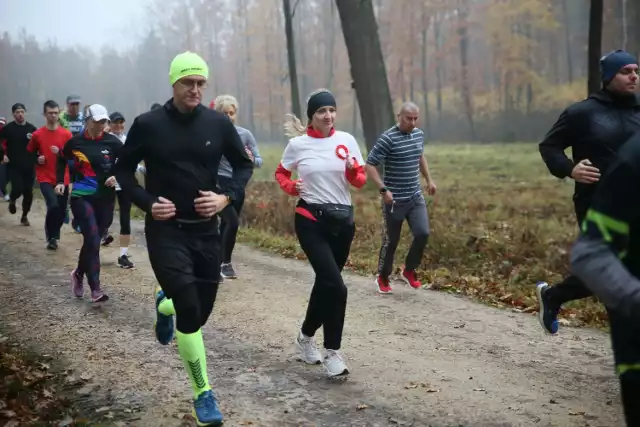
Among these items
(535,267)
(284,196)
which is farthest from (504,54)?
(535,267)

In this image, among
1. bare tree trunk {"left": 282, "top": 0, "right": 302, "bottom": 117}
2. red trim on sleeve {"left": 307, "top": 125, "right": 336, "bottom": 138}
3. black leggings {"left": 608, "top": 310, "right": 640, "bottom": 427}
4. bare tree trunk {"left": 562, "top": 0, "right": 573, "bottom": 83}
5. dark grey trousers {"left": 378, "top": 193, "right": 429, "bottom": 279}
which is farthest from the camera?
bare tree trunk {"left": 562, "top": 0, "right": 573, "bottom": 83}

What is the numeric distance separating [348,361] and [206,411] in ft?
6.06

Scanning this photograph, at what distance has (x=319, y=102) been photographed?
5.96m

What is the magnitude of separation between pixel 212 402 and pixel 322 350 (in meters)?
1.98

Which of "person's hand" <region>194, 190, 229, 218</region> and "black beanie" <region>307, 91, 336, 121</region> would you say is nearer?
"person's hand" <region>194, 190, 229, 218</region>

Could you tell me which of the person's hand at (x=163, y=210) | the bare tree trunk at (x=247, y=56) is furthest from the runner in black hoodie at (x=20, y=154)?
the bare tree trunk at (x=247, y=56)

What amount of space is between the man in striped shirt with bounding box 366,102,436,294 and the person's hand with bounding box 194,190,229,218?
13.2 feet

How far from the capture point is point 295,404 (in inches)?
207

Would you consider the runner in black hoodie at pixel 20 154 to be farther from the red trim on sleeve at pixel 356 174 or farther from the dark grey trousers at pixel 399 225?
the red trim on sleeve at pixel 356 174

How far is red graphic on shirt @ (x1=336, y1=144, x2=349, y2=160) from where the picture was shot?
607 cm

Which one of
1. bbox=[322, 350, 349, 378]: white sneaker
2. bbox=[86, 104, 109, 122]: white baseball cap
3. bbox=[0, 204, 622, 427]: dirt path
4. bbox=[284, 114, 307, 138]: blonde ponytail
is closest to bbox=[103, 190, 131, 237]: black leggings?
bbox=[0, 204, 622, 427]: dirt path

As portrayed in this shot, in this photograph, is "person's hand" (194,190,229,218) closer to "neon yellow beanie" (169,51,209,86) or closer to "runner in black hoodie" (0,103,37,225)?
"neon yellow beanie" (169,51,209,86)

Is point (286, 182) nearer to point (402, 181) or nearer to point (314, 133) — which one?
point (314, 133)

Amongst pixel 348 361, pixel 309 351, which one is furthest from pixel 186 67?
pixel 348 361
